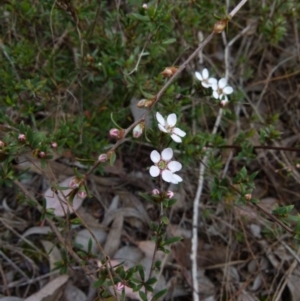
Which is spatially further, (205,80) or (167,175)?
(205,80)

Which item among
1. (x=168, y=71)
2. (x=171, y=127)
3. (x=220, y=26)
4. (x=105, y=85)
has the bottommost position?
(x=105, y=85)

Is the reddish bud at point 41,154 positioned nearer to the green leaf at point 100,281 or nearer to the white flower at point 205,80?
the green leaf at point 100,281

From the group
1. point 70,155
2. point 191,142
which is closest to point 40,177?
point 70,155

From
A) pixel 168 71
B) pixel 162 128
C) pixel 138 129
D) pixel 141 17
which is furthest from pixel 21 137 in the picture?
pixel 141 17

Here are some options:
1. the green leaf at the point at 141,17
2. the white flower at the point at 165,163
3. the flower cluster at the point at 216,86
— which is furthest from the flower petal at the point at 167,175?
the green leaf at the point at 141,17

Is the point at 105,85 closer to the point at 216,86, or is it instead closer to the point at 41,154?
the point at 216,86

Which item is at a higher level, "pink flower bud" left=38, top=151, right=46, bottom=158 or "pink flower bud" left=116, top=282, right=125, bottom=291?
"pink flower bud" left=38, top=151, right=46, bottom=158

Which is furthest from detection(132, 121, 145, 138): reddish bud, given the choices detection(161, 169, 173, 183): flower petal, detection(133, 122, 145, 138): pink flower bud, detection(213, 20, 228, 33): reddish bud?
detection(213, 20, 228, 33): reddish bud

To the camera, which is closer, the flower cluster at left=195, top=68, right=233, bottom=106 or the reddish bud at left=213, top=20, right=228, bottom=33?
the reddish bud at left=213, top=20, right=228, bottom=33

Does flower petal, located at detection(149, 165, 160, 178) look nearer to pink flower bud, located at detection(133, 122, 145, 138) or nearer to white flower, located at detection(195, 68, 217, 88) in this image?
pink flower bud, located at detection(133, 122, 145, 138)
